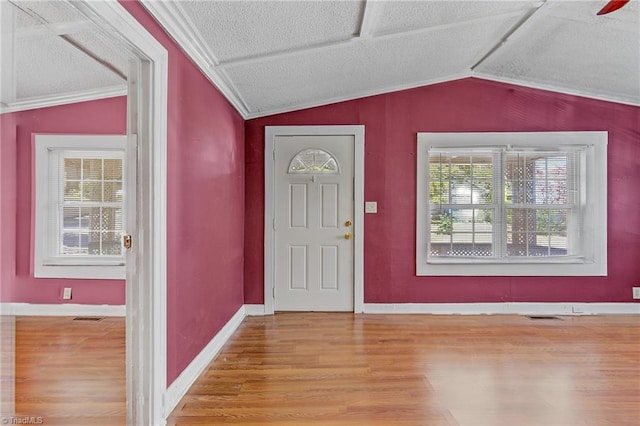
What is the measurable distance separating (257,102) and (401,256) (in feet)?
7.35

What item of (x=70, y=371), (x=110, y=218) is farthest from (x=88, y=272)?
(x=70, y=371)

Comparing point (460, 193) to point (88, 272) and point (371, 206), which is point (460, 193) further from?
point (88, 272)

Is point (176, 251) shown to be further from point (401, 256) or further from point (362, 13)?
point (401, 256)

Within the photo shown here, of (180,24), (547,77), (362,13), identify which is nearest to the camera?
(180,24)

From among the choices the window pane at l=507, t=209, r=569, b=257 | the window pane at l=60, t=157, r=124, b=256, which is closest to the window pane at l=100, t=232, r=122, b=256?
the window pane at l=60, t=157, r=124, b=256

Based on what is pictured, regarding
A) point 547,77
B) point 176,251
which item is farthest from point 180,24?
point 547,77

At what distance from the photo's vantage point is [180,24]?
207 centimetres

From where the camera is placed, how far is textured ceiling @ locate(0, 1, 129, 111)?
4.08ft

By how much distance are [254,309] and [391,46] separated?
294 centimetres

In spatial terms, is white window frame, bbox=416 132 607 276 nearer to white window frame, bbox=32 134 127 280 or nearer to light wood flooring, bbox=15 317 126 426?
light wood flooring, bbox=15 317 126 426

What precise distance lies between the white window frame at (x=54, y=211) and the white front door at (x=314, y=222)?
5.51 ft

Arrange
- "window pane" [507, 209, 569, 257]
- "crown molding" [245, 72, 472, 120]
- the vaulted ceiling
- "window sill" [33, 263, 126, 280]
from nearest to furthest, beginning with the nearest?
1. the vaulted ceiling
2. "window sill" [33, 263, 126, 280]
3. "crown molding" [245, 72, 472, 120]
4. "window pane" [507, 209, 569, 257]

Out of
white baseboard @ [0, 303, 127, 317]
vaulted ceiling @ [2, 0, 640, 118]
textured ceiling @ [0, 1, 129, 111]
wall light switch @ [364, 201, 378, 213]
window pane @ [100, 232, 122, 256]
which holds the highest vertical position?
vaulted ceiling @ [2, 0, 640, 118]

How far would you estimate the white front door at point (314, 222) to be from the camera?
4.03m
